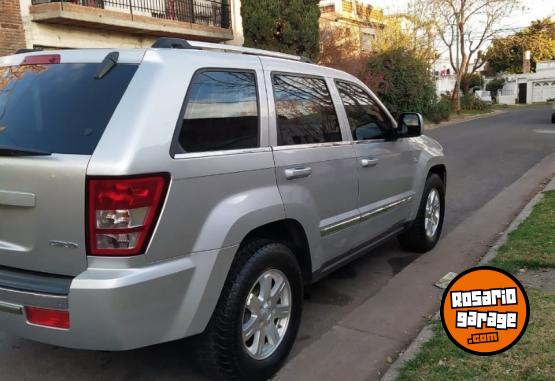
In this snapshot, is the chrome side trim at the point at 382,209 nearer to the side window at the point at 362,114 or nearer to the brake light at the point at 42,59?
the side window at the point at 362,114

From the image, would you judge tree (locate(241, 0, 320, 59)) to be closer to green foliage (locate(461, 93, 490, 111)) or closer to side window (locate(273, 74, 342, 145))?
side window (locate(273, 74, 342, 145))

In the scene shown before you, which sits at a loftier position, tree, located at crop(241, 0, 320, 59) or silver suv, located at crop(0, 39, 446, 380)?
tree, located at crop(241, 0, 320, 59)

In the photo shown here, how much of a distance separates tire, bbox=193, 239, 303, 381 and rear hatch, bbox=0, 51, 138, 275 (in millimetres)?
778

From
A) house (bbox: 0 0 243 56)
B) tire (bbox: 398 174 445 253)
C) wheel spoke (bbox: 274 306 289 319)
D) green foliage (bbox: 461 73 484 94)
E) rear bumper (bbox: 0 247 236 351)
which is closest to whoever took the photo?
rear bumper (bbox: 0 247 236 351)

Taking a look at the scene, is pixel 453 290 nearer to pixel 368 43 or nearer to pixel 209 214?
pixel 209 214

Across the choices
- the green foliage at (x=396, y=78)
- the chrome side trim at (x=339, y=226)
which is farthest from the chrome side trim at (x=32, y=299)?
the green foliage at (x=396, y=78)

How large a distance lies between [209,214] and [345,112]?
186cm

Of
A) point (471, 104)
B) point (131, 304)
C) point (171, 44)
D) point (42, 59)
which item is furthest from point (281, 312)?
point (471, 104)

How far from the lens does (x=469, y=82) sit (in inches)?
1827

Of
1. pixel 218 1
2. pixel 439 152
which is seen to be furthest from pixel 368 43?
pixel 439 152

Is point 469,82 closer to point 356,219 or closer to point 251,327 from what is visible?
point 356,219

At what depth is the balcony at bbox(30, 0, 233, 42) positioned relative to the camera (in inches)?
548

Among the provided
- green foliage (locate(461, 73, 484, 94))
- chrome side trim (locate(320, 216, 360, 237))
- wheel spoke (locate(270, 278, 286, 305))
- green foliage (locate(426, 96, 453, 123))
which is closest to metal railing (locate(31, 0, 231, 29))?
green foliage (locate(426, 96, 453, 123))

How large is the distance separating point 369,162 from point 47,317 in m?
2.66
